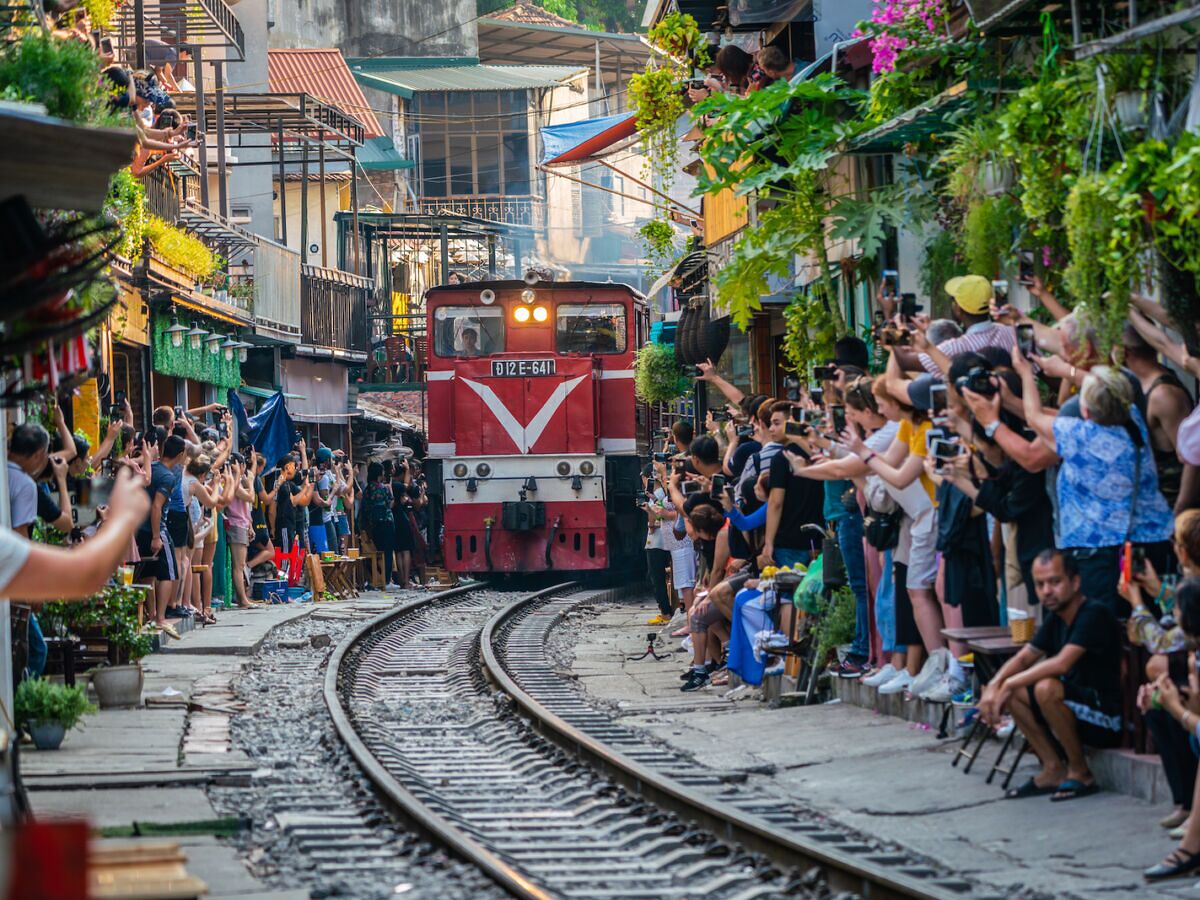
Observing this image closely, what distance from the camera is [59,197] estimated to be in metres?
6.49

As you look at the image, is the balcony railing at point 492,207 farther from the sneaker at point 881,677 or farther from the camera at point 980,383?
the camera at point 980,383

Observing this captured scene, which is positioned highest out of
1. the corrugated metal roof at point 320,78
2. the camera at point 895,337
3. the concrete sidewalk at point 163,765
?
the corrugated metal roof at point 320,78

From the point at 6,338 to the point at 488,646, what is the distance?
36.9 ft

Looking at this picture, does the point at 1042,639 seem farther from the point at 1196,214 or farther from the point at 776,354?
the point at 776,354

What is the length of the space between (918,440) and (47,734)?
4.83m

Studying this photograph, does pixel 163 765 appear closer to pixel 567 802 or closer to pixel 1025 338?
pixel 567 802

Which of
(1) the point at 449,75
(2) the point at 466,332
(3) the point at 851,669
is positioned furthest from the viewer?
(1) the point at 449,75

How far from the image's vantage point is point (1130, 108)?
8.91 m

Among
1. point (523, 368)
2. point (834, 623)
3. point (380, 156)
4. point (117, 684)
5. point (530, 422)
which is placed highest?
point (380, 156)

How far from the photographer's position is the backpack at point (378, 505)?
24594 millimetres

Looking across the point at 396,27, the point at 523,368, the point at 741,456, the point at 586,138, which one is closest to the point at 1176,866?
the point at 741,456

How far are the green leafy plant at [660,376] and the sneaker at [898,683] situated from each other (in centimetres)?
1292

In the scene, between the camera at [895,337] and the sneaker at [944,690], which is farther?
the camera at [895,337]

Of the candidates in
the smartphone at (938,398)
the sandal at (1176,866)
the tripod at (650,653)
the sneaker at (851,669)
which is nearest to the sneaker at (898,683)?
the sneaker at (851,669)
